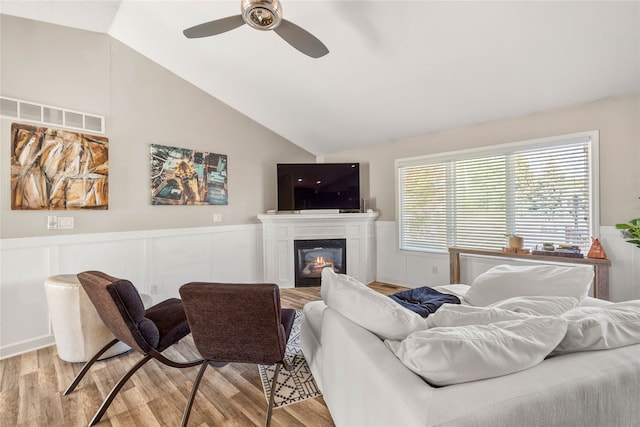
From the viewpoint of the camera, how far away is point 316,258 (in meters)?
4.59

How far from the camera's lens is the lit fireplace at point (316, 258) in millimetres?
4543

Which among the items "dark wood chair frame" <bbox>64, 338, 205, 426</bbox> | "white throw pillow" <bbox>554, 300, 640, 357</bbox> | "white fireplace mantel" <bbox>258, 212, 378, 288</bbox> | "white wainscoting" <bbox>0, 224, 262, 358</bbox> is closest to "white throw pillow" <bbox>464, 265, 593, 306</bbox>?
"white throw pillow" <bbox>554, 300, 640, 357</bbox>

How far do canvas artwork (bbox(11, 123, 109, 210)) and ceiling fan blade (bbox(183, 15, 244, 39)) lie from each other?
1794 millimetres

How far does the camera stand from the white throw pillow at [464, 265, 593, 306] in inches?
69.9

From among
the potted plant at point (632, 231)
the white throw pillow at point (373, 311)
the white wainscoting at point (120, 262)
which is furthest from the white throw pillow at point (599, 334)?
the white wainscoting at point (120, 262)

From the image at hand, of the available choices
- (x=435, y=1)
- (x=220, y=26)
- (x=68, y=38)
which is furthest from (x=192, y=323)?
(x=68, y=38)

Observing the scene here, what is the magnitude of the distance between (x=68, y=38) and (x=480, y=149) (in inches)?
190

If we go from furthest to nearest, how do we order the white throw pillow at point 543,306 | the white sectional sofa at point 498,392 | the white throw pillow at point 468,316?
1. the white throw pillow at point 543,306
2. the white throw pillow at point 468,316
3. the white sectional sofa at point 498,392

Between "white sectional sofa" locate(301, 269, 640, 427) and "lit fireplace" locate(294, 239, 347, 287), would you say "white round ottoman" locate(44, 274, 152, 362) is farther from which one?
"lit fireplace" locate(294, 239, 347, 287)

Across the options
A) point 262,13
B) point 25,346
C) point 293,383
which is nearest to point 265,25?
point 262,13

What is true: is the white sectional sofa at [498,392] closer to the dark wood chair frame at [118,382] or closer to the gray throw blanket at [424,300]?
the gray throw blanket at [424,300]

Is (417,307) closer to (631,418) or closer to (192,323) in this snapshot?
(631,418)

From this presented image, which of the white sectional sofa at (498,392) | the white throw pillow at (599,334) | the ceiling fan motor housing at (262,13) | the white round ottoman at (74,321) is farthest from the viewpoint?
the white round ottoman at (74,321)

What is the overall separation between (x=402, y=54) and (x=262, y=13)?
57.3 inches
